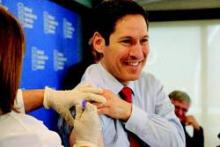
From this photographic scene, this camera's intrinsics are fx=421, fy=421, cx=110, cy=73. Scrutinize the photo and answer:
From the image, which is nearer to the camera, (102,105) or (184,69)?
(102,105)

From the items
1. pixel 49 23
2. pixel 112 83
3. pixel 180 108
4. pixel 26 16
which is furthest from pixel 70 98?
pixel 180 108

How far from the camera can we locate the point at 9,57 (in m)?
0.98

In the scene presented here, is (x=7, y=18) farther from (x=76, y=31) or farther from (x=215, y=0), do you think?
(x=215, y=0)

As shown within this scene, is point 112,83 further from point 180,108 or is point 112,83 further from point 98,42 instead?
point 180,108

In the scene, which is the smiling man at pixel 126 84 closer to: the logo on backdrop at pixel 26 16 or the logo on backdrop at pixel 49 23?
the logo on backdrop at pixel 26 16

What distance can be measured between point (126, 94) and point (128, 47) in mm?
188

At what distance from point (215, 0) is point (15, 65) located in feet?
11.4

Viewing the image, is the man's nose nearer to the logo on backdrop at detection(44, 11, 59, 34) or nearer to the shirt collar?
the shirt collar

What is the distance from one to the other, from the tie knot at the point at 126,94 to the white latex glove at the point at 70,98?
0.15m

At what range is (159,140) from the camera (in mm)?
1416

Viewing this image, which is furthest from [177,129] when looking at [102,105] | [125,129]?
[102,105]

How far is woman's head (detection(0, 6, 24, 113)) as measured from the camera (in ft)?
3.19

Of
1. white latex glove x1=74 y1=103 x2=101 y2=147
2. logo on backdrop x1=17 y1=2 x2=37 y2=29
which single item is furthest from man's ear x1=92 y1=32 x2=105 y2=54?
logo on backdrop x1=17 y1=2 x2=37 y2=29

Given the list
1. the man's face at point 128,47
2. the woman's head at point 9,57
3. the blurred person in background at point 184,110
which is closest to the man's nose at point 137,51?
the man's face at point 128,47
